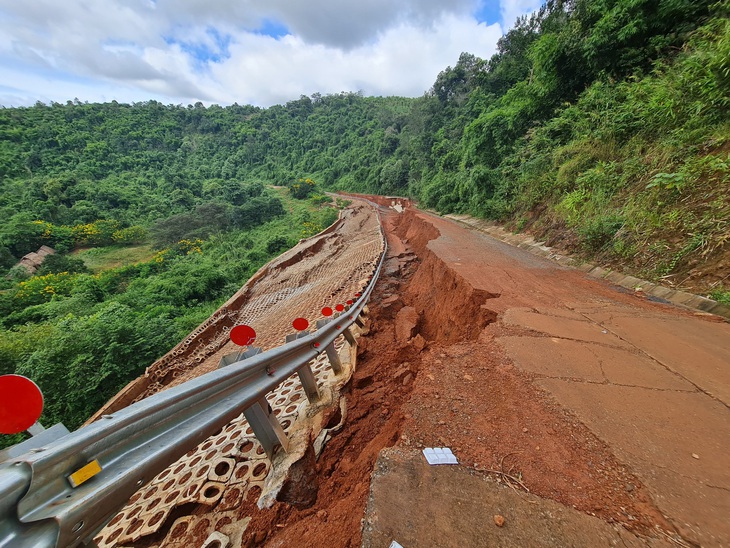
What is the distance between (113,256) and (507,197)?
29.3 m

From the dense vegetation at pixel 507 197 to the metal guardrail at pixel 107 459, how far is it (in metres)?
6.14

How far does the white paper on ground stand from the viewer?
1.71m

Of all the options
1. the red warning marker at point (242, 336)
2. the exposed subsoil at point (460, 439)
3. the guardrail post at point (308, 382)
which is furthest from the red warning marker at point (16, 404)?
the guardrail post at point (308, 382)

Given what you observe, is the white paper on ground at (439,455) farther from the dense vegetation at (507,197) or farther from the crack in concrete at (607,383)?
the dense vegetation at (507,197)

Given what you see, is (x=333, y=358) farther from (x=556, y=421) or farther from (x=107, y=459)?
(x=107, y=459)

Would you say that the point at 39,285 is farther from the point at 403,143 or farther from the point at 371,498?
the point at 403,143

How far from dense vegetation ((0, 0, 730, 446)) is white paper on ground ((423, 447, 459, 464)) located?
16.1 ft

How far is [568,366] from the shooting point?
266cm

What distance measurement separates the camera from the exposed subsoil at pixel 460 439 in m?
1.49

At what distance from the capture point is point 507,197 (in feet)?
38.3

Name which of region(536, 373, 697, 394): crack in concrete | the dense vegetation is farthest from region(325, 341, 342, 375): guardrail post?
the dense vegetation

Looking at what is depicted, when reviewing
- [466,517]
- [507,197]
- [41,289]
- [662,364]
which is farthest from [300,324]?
[41,289]

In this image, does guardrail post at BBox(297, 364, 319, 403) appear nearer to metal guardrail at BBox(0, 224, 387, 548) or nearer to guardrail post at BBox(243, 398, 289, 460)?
guardrail post at BBox(243, 398, 289, 460)

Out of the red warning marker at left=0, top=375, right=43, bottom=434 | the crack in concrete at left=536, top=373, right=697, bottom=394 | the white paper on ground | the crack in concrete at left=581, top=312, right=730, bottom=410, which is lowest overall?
the crack in concrete at left=581, top=312, right=730, bottom=410
